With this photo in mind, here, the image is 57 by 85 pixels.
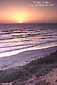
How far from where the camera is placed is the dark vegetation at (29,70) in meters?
1.07

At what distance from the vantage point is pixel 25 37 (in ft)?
5.76

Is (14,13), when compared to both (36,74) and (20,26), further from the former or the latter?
(36,74)

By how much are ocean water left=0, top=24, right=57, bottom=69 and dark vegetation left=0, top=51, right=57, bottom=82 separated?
0.19m

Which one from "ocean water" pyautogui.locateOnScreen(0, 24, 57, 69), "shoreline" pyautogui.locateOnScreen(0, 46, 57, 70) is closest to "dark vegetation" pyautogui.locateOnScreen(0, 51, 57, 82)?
"shoreline" pyautogui.locateOnScreen(0, 46, 57, 70)

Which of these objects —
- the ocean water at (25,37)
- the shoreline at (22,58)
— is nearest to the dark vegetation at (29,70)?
the shoreline at (22,58)

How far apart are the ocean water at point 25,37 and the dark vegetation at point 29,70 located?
0.19 metres

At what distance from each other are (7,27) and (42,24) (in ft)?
1.34

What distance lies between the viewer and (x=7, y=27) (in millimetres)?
2020

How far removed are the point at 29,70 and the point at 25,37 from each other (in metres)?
0.66

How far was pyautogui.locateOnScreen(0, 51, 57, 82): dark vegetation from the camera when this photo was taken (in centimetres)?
107

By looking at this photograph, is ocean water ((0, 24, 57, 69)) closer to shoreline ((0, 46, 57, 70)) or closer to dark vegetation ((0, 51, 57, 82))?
shoreline ((0, 46, 57, 70))

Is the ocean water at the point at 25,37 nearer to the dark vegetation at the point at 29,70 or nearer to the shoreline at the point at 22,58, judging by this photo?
the shoreline at the point at 22,58

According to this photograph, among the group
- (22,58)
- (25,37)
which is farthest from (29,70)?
(25,37)

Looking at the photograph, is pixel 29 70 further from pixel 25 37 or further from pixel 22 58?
pixel 25 37
